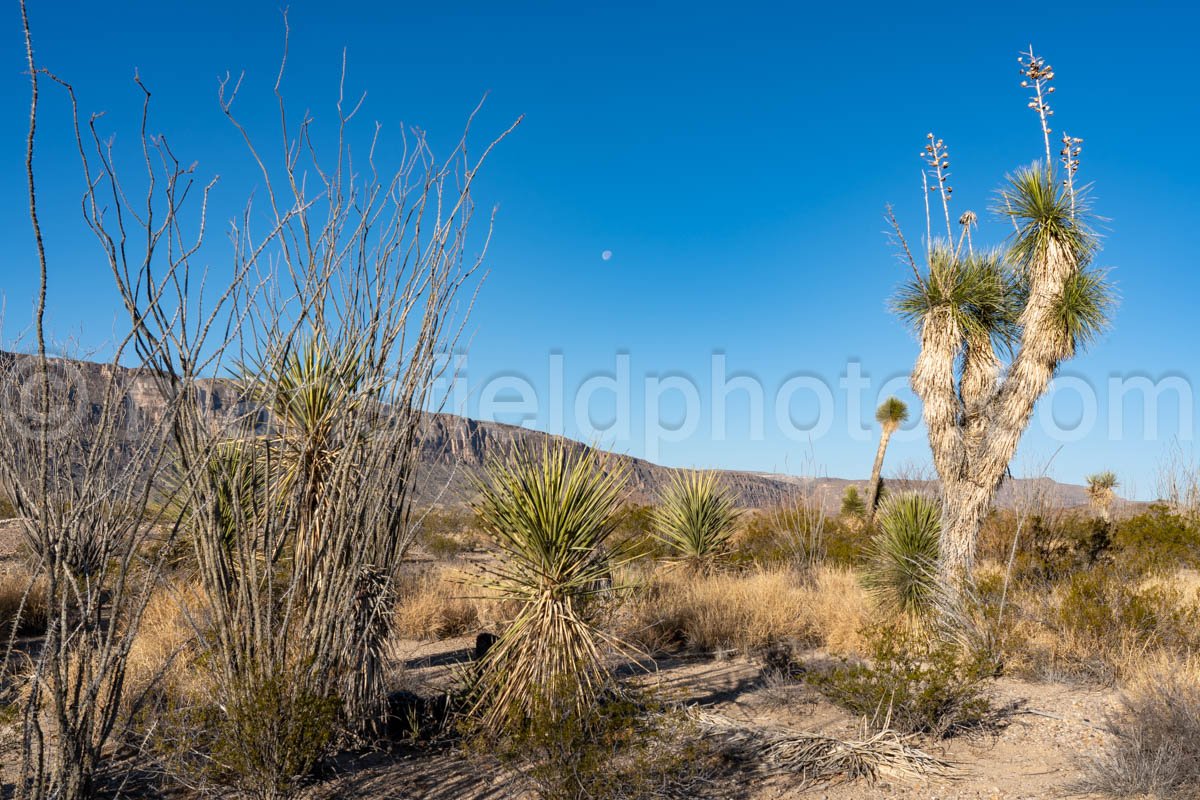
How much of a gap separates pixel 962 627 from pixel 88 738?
8263 millimetres

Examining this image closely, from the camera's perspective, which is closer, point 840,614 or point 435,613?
point 840,614

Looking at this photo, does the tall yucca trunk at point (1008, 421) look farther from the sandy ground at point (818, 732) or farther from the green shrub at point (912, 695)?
the green shrub at point (912, 695)

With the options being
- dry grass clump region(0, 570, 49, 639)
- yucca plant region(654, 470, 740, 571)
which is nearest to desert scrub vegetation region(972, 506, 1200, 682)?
yucca plant region(654, 470, 740, 571)

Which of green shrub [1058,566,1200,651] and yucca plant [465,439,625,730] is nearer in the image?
yucca plant [465,439,625,730]

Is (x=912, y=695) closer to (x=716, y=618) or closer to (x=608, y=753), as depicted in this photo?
(x=608, y=753)

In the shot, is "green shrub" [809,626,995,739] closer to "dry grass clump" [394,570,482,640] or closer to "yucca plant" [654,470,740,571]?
"dry grass clump" [394,570,482,640]

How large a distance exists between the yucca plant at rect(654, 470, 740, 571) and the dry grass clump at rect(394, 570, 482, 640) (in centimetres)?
338

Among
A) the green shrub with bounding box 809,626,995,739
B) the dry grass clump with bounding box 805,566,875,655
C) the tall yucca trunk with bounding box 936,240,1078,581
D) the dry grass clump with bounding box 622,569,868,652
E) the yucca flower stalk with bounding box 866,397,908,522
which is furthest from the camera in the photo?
the yucca flower stalk with bounding box 866,397,908,522

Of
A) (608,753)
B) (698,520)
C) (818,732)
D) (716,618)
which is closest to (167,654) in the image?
(608,753)

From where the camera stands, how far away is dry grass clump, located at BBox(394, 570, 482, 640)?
33.0 ft

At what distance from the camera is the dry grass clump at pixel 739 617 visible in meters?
9.47

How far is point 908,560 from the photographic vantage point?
32.6 feet

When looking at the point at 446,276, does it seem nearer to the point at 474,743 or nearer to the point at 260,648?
the point at 260,648

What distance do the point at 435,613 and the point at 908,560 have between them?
6.37m
